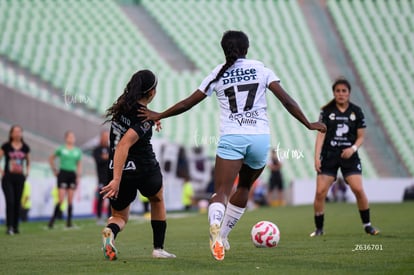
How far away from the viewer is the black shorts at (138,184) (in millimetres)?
8352

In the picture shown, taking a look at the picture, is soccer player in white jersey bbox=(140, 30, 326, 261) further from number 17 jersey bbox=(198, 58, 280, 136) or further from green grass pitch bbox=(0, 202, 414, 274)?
green grass pitch bbox=(0, 202, 414, 274)

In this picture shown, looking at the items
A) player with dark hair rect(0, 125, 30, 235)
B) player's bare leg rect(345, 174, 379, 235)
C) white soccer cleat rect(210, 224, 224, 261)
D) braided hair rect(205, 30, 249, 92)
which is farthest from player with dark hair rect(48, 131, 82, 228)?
white soccer cleat rect(210, 224, 224, 261)

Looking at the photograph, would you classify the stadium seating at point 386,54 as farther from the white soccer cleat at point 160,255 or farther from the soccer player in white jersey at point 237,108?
the soccer player in white jersey at point 237,108

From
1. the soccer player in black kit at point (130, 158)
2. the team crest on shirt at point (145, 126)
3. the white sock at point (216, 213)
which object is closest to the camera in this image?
the white sock at point (216, 213)

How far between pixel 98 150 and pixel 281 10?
17820 mm

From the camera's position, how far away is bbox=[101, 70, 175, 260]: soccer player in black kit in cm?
812

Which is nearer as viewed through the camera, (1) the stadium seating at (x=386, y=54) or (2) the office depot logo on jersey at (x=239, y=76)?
(2) the office depot logo on jersey at (x=239, y=76)

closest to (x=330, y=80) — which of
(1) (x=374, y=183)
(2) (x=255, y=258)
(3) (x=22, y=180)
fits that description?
(1) (x=374, y=183)

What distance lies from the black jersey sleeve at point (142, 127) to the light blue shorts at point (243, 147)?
2.46 feet

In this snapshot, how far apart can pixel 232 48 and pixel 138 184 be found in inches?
66.0

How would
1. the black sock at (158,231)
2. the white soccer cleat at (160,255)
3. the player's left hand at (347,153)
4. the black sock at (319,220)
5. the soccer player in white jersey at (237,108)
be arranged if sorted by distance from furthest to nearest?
the black sock at (319,220) < the player's left hand at (347,153) < the black sock at (158,231) < the white soccer cleat at (160,255) < the soccer player in white jersey at (237,108)

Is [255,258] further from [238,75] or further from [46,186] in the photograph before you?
[46,186]

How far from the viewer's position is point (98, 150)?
1894 cm

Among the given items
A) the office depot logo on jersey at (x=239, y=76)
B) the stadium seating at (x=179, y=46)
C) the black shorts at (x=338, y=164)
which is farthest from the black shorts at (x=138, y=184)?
the stadium seating at (x=179, y=46)
